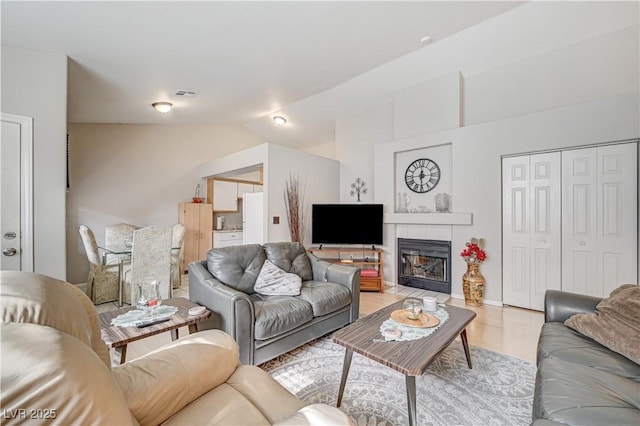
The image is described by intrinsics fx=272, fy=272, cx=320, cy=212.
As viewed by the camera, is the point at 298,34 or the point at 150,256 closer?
the point at 298,34

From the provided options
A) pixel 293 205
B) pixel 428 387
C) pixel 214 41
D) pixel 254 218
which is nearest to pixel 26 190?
pixel 214 41

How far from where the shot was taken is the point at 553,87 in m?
3.49

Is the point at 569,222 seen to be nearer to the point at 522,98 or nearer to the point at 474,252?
the point at 474,252

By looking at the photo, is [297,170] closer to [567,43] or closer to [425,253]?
[425,253]

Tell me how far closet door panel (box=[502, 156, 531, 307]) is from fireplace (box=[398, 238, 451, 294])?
756 mm

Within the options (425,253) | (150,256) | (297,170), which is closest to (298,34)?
(297,170)

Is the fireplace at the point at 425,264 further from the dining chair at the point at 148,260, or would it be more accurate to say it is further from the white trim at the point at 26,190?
the white trim at the point at 26,190

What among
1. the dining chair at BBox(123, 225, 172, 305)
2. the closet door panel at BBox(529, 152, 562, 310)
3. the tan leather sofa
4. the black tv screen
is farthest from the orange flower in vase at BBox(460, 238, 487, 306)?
the dining chair at BBox(123, 225, 172, 305)

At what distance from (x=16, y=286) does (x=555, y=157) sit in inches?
182

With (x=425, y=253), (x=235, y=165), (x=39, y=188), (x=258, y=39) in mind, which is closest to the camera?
(x=39, y=188)

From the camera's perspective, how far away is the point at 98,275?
12.0ft

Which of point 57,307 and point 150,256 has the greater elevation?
point 57,307

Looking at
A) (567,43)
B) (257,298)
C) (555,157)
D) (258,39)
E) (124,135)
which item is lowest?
(257,298)

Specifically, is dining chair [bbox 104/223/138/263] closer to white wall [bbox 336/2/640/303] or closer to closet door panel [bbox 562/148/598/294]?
white wall [bbox 336/2/640/303]
